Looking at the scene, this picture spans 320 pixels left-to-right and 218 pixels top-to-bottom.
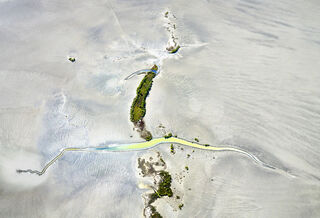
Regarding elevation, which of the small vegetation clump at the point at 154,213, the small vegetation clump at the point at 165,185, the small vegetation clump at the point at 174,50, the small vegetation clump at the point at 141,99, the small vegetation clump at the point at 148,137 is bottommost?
the small vegetation clump at the point at 154,213

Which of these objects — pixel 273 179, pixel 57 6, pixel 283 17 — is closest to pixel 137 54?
Result: pixel 57 6

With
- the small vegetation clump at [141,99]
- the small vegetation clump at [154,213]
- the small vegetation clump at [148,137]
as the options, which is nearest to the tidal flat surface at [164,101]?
the small vegetation clump at [154,213]

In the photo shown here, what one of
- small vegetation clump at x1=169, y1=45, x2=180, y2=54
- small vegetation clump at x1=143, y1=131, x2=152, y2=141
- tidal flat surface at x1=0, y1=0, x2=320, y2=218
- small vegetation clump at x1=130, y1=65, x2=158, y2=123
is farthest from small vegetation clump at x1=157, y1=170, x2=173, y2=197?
small vegetation clump at x1=169, y1=45, x2=180, y2=54

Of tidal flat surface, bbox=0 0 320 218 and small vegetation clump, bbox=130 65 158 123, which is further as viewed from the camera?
small vegetation clump, bbox=130 65 158 123

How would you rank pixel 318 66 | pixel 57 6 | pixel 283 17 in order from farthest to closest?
pixel 57 6
pixel 283 17
pixel 318 66

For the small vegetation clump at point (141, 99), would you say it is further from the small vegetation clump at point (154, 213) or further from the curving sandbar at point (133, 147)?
the small vegetation clump at point (154, 213)

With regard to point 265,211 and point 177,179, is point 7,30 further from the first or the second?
point 265,211

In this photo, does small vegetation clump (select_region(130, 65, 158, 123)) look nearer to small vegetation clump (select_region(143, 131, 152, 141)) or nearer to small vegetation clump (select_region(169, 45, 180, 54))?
small vegetation clump (select_region(143, 131, 152, 141))

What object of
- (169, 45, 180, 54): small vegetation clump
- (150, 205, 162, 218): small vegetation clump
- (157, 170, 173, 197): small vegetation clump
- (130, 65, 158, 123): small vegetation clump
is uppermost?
(169, 45, 180, 54): small vegetation clump
